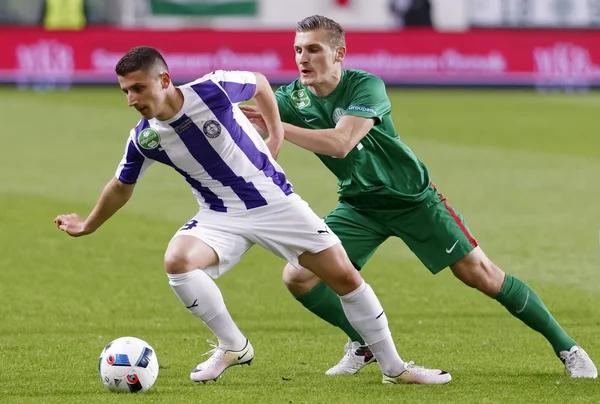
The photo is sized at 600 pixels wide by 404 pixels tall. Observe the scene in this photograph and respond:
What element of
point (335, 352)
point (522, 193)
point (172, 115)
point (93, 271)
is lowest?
point (522, 193)

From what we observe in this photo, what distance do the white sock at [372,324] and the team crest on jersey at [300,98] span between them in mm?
1098

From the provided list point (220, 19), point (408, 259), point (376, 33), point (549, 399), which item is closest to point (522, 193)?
point (408, 259)

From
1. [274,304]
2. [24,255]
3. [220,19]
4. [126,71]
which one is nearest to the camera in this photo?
[126,71]

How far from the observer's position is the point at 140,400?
244 inches

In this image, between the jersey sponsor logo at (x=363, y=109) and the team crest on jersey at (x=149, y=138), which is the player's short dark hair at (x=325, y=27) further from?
the team crest on jersey at (x=149, y=138)

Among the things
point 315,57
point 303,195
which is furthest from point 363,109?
point 303,195

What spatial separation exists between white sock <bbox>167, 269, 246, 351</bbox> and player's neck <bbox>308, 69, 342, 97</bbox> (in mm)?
1243

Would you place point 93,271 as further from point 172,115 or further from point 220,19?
→ point 220,19

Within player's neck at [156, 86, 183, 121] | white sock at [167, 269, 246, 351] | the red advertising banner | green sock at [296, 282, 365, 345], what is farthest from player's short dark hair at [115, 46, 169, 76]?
the red advertising banner

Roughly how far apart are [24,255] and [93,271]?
3.27 ft

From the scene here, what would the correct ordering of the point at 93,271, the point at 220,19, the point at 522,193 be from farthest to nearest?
the point at 220,19 → the point at 522,193 → the point at 93,271

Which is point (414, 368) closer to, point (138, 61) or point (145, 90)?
point (145, 90)

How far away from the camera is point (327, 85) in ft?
22.7

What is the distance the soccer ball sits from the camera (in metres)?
6.36
